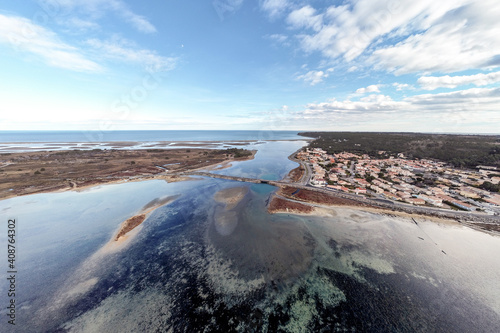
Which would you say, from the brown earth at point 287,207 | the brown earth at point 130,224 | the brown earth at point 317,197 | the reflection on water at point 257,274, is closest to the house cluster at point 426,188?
the brown earth at point 317,197

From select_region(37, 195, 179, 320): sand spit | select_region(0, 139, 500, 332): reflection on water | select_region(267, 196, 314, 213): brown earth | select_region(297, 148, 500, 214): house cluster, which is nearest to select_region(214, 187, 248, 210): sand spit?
select_region(0, 139, 500, 332): reflection on water

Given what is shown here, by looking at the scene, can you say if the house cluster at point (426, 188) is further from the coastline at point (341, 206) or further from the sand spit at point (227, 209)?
the sand spit at point (227, 209)

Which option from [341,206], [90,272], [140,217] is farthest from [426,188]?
[90,272]

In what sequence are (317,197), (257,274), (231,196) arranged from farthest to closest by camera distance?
(231,196)
(317,197)
(257,274)

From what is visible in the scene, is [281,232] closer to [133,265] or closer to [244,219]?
[244,219]

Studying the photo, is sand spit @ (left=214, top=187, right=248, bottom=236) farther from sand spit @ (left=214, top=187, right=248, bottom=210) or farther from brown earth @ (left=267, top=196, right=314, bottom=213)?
brown earth @ (left=267, top=196, right=314, bottom=213)

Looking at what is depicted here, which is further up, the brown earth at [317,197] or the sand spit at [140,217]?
the brown earth at [317,197]

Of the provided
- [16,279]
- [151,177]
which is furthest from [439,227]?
[151,177]

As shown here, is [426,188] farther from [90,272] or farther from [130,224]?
[90,272]
